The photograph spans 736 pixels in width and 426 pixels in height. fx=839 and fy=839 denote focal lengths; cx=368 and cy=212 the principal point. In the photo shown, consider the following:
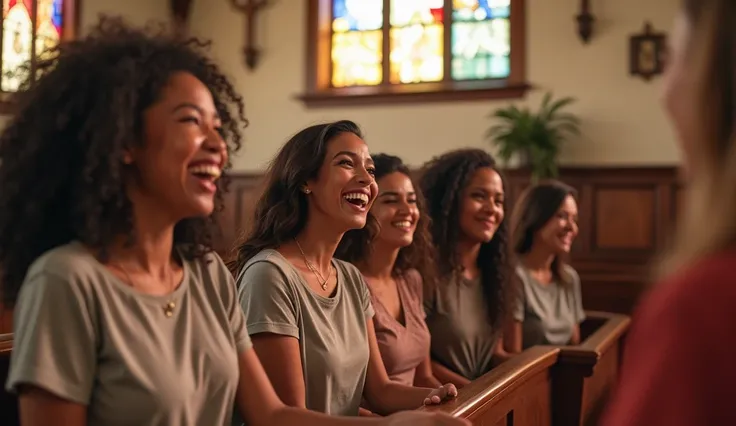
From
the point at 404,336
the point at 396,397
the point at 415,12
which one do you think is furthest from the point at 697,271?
the point at 415,12

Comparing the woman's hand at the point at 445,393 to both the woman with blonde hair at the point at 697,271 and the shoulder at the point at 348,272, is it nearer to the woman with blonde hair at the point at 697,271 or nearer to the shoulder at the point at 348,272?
the shoulder at the point at 348,272

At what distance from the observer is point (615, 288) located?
274 inches

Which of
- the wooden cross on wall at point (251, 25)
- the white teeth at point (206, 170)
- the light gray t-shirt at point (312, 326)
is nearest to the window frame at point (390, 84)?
the wooden cross on wall at point (251, 25)

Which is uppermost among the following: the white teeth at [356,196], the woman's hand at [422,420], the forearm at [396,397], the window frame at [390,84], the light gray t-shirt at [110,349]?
the window frame at [390,84]

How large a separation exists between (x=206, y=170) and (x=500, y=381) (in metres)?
1.14

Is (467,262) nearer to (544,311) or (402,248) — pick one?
(402,248)

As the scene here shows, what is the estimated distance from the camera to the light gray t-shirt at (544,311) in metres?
3.74

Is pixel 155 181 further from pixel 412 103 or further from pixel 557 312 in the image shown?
pixel 412 103

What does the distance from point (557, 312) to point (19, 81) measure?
285cm

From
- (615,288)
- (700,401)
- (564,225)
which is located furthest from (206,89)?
(615,288)

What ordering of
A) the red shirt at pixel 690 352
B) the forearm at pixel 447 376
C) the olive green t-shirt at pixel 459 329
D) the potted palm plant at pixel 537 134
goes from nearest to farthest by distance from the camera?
the red shirt at pixel 690 352
the forearm at pixel 447 376
the olive green t-shirt at pixel 459 329
the potted palm plant at pixel 537 134

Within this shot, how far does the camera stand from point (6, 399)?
2.09 metres

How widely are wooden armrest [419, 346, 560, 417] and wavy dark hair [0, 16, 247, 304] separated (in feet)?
2.91

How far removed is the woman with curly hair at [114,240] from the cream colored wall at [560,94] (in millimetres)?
5715
